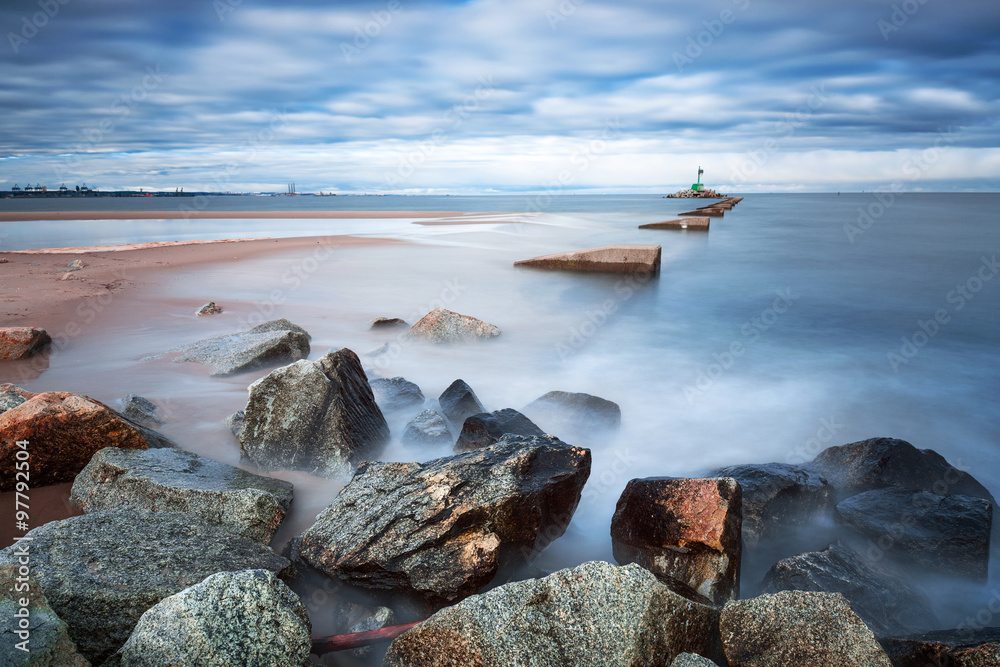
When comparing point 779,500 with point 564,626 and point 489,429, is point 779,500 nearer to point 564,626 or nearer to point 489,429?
point 489,429

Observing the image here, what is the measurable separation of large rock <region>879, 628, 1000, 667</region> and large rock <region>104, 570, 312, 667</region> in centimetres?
264

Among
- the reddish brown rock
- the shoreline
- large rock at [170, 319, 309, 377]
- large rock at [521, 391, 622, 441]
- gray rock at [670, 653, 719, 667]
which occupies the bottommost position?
large rock at [521, 391, 622, 441]

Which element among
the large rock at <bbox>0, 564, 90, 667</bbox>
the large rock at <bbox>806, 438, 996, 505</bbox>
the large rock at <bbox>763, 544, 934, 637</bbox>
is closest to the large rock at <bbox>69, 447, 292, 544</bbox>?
the large rock at <bbox>0, 564, 90, 667</bbox>

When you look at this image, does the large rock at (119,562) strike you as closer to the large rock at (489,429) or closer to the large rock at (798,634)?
the large rock at (489,429)

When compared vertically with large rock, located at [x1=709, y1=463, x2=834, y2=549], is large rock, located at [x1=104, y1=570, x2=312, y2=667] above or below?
above

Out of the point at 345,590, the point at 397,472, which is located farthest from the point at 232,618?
the point at 397,472

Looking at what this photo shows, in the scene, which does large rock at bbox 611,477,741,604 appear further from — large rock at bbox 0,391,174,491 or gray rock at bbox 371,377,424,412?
large rock at bbox 0,391,174,491

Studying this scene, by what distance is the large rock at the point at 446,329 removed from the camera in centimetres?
820

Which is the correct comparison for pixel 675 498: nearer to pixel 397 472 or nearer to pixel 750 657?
pixel 750 657

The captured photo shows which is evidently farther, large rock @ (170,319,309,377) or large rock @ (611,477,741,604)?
large rock @ (170,319,309,377)

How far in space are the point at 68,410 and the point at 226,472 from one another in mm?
1189

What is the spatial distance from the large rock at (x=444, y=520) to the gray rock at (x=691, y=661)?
104cm

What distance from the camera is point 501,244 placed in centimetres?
2270

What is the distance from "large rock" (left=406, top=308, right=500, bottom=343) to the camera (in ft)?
26.9
